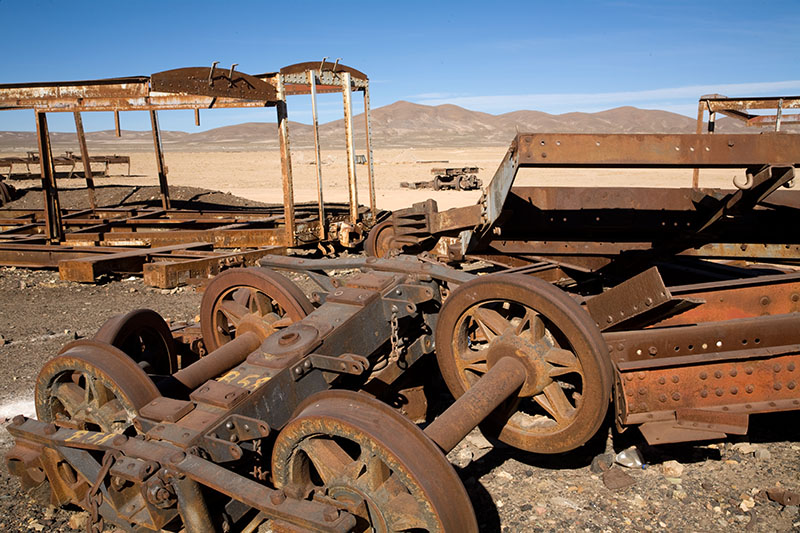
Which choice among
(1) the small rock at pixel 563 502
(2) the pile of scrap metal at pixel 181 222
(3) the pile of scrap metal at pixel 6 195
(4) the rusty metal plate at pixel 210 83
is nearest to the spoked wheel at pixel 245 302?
(1) the small rock at pixel 563 502

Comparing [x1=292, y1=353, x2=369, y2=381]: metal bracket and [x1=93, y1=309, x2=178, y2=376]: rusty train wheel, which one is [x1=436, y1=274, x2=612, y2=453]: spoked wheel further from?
[x1=93, y1=309, x2=178, y2=376]: rusty train wheel

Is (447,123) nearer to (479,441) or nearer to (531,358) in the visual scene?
(479,441)

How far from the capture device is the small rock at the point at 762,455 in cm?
324

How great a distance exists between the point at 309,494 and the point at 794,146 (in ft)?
9.61

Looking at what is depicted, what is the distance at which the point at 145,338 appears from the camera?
395cm

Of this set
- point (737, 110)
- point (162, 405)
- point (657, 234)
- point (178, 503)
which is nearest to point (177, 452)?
point (178, 503)

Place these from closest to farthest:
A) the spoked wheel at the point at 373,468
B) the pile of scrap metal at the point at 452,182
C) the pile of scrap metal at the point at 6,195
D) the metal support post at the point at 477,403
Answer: the spoked wheel at the point at 373,468
the metal support post at the point at 477,403
the pile of scrap metal at the point at 6,195
the pile of scrap metal at the point at 452,182

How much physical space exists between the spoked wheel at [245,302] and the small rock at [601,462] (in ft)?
6.55

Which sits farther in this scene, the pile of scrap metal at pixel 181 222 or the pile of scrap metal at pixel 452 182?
the pile of scrap metal at pixel 452 182

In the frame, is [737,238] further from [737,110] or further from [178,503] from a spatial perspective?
Result: [737,110]

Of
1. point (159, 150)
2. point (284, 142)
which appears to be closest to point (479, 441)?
point (284, 142)

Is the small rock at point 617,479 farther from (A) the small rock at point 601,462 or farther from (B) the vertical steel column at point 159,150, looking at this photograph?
(B) the vertical steel column at point 159,150

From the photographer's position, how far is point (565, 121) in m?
157

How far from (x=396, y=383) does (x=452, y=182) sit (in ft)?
63.0
